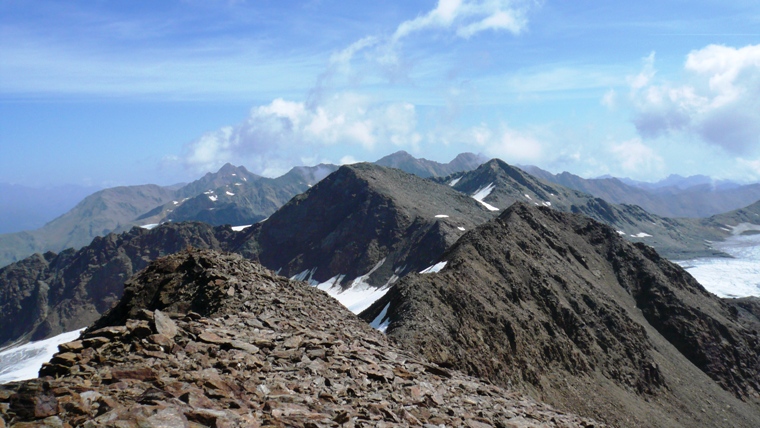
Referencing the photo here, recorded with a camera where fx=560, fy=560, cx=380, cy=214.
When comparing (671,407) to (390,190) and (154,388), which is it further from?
(390,190)

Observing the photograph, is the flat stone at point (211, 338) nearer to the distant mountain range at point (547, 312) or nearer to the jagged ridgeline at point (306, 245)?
the distant mountain range at point (547, 312)

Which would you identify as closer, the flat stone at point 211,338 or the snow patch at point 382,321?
the flat stone at point 211,338

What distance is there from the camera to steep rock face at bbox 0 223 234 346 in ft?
522

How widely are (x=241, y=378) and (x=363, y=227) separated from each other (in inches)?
4865

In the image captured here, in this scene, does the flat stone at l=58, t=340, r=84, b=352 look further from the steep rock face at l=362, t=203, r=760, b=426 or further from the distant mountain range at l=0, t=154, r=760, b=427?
the steep rock face at l=362, t=203, r=760, b=426

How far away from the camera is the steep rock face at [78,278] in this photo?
159m

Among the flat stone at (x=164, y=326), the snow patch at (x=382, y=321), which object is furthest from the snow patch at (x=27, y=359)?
the flat stone at (x=164, y=326)

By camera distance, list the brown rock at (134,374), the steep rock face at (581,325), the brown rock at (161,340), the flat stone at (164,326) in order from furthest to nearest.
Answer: the steep rock face at (581,325) < the flat stone at (164,326) < the brown rock at (161,340) < the brown rock at (134,374)

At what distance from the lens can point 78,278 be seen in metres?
172

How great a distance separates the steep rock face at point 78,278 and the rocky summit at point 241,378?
146077 millimetres

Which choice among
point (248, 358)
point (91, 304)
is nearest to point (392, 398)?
point (248, 358)

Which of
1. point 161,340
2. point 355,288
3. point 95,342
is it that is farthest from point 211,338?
point 355,288

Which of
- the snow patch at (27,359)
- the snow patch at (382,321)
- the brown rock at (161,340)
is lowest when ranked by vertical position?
the snow patch at (27,359)

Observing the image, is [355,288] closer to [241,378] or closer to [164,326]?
[164,326]
